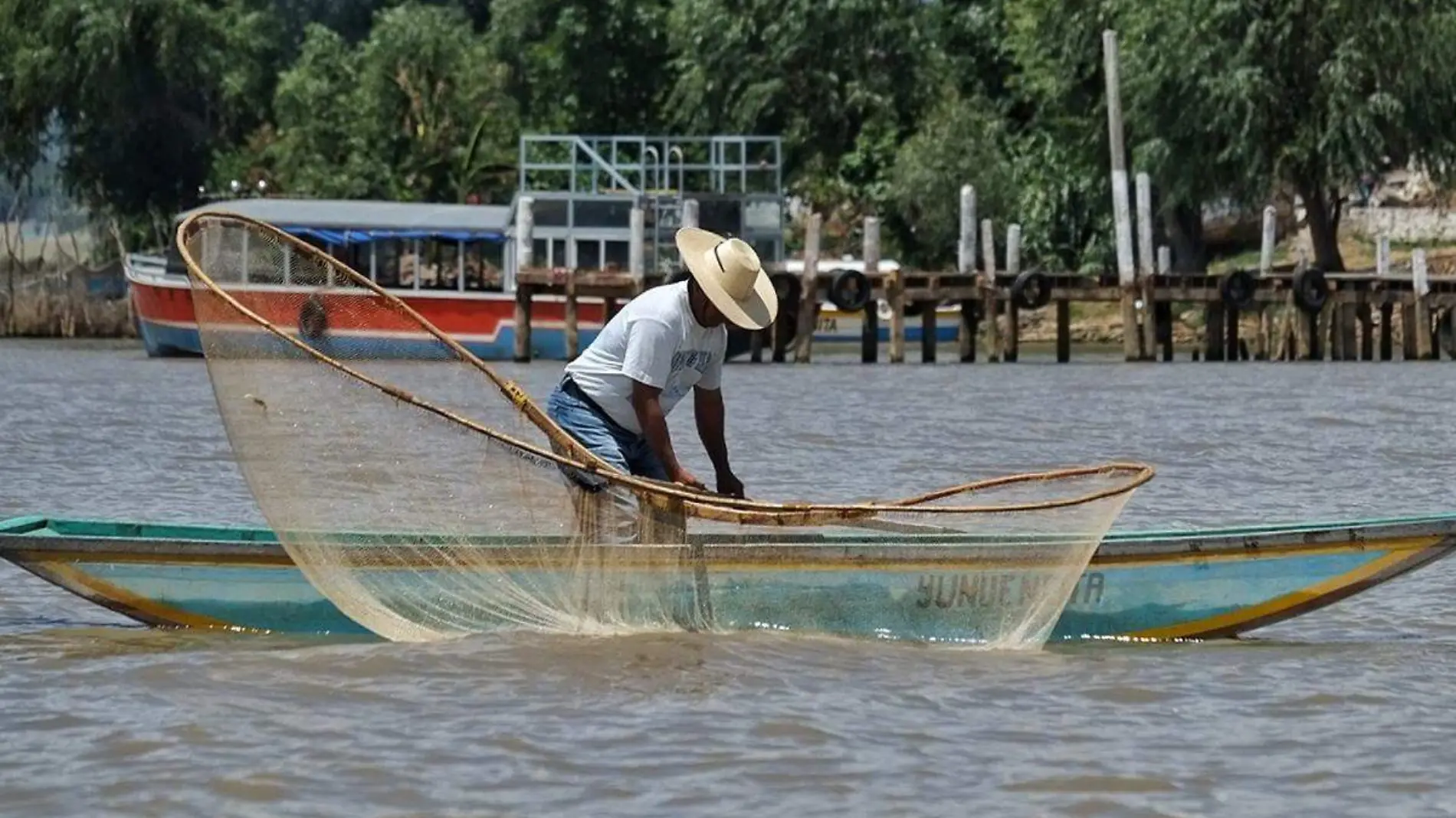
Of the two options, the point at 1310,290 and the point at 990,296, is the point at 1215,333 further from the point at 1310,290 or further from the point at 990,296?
the point at 990,296

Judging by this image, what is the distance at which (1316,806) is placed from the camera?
23.0 ft

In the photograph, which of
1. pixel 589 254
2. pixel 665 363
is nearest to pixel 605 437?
pixel 665 363

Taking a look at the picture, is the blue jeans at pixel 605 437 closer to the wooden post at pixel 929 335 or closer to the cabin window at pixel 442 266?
the wooden post at pixel 929 335

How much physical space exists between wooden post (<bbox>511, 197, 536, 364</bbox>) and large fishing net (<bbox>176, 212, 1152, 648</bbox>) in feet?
80.3

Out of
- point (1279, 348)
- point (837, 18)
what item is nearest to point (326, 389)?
point (1279, 348)

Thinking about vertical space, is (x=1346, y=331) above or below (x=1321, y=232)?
below

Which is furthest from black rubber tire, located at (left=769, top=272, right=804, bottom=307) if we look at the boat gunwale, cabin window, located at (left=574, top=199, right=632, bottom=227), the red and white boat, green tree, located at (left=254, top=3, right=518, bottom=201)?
the boat gunwale

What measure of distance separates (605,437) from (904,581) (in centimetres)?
119

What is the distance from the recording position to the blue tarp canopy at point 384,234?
36.3 m

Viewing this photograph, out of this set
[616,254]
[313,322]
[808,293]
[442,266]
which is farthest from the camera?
[616,254]

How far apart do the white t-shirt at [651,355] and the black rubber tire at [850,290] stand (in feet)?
78.0

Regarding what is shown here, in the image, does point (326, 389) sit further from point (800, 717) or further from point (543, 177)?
point (543, 177)

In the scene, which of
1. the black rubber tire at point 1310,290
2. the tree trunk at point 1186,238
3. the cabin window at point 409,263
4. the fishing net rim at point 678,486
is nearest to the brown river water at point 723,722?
the fishing net rim at point 678,486

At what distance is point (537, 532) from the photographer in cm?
938
